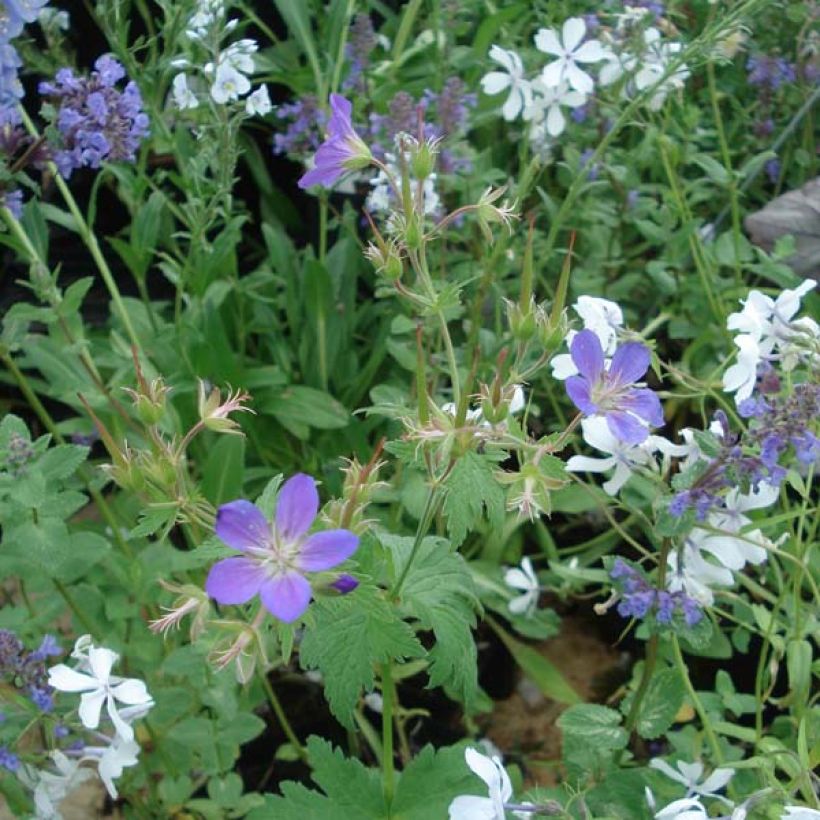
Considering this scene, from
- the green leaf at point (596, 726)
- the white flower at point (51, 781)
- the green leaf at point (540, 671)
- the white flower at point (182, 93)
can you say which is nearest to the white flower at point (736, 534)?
the green leaf at point (596, 726)

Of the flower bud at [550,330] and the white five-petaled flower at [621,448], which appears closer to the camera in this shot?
the flower bud at [550,330]

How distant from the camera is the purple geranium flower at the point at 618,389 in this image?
927 mm

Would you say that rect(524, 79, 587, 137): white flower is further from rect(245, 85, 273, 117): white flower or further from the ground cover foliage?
rect(245, 85, 273, 117): white flower

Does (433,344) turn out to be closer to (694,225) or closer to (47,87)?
(694,225)

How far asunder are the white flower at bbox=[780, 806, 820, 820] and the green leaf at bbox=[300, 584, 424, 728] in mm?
351

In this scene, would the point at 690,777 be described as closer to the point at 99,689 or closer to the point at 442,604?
the point at 442,604

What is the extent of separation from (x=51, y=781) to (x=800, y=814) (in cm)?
85

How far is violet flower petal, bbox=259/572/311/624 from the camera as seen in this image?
804mm

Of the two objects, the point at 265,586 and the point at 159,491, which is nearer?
the point at 265,586

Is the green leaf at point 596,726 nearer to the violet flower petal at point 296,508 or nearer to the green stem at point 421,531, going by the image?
the green stem at point 421,531

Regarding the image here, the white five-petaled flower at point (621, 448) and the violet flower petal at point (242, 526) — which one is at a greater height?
the violet flower petal at point (242, 526)

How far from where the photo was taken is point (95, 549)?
1.41 metres

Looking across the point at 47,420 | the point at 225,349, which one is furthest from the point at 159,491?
the point at 225,349

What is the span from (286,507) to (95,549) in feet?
2.11
